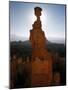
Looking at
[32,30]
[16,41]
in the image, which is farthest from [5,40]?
[32,30]

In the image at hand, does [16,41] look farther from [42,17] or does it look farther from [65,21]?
[65,21]

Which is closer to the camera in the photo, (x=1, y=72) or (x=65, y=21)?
(x=1, y=72)

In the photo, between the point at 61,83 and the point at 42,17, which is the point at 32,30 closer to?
the point at 42,17

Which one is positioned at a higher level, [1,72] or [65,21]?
[65,21]

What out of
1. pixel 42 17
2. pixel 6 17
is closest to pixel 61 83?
pixel 42 17

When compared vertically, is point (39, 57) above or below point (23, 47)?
below

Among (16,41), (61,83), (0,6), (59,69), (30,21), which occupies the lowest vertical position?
(61,83)
